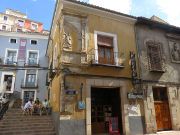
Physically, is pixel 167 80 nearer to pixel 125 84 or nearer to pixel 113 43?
pixel 125 84

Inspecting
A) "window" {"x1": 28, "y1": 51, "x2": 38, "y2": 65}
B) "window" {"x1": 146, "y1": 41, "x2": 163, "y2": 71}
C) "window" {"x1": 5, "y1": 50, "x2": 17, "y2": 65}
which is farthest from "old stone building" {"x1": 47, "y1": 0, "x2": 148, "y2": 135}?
"window" {"x1": 5, "y1": 50, "x2": 17, "y2": 65}

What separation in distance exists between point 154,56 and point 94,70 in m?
4.96

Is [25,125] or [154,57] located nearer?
[25,125]

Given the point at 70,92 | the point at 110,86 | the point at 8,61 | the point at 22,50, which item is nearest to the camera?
the point at 70,92

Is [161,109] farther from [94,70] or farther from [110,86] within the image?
[94,70]

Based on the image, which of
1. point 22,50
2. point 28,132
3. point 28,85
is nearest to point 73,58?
point 28,132

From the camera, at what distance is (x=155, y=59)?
12555 mm

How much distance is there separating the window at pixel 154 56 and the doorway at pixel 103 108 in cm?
322

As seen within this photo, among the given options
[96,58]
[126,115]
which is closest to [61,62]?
[96,58]

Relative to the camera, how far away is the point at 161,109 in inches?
471

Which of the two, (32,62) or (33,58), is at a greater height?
(33,58)

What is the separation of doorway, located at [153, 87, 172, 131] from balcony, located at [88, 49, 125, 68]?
3317mm

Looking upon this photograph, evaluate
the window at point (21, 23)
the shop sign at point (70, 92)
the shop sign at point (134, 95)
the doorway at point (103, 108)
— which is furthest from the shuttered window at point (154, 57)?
the window at point (21, 23)

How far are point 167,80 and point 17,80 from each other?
Answer: 55.8 feet
